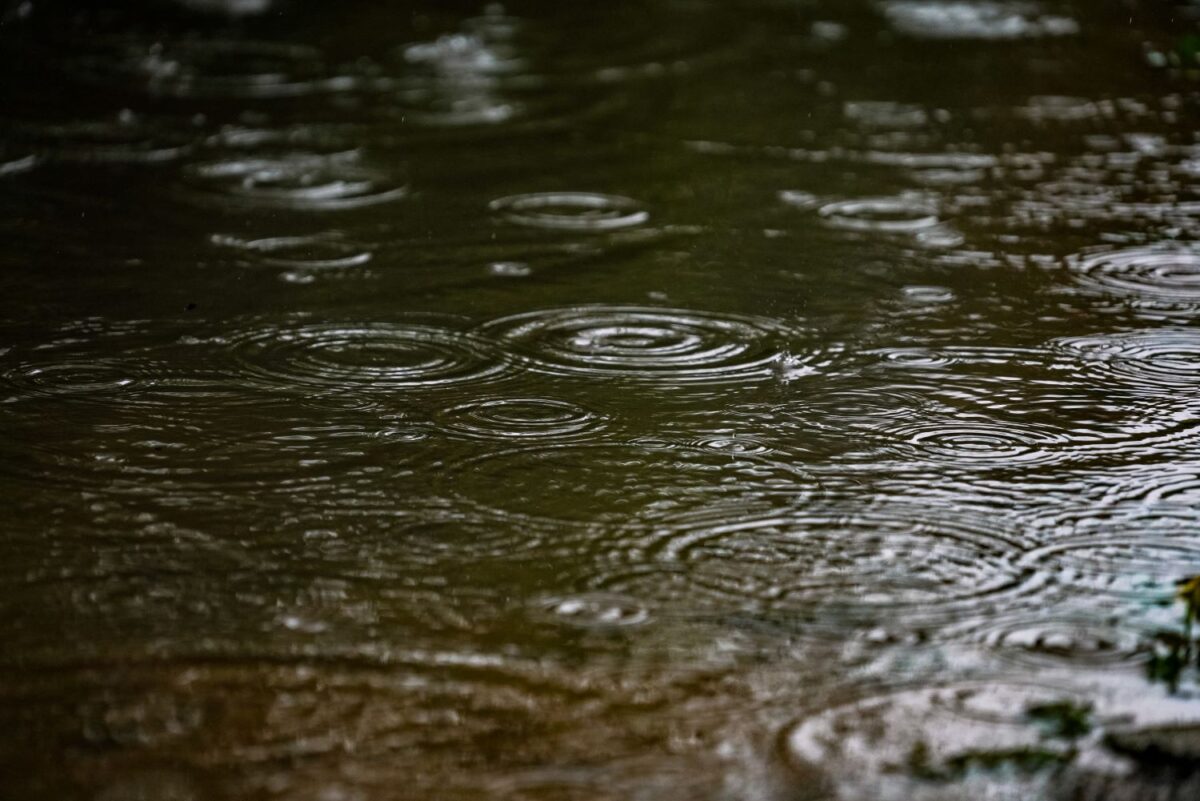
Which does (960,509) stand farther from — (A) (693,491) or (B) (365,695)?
(B) (365,695)

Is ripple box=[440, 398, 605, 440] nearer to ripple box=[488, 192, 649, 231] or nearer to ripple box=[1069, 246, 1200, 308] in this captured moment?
ripple box=[488, 192, 649, 231]

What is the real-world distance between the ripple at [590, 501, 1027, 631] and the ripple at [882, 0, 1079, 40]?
4.14 meters

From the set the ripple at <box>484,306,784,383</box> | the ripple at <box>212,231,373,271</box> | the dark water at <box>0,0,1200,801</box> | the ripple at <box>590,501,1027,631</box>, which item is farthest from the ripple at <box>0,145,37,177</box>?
the ripple at <box>590,501,1027,631</box>

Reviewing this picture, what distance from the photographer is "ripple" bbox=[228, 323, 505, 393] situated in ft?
8.85

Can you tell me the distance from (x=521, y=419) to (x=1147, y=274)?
1.60 m

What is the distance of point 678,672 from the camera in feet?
5.74

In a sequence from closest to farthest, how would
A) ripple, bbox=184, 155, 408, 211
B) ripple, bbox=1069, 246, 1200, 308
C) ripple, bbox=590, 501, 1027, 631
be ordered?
ripple, bbox=590, 501, 1027, 631 → ripple, bbox=1069, 246, 1200, 308 → ripple, bbox=184, 155, 408, 211

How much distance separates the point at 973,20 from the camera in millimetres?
6125

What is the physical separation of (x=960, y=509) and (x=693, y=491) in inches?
15.4

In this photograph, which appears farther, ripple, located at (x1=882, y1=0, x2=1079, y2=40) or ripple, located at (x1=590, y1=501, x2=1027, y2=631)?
ripple, located at (x1=882, y1=0, x2=1079, y2=40)

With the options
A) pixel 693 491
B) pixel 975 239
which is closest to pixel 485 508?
pixel 693 491

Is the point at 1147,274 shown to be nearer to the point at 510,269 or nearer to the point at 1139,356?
the point at 1139,356


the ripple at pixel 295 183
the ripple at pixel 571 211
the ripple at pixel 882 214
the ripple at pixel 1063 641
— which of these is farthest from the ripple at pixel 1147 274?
the ripple at pixel 295 183

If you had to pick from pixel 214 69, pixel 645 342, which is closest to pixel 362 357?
pixel 645 342
